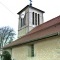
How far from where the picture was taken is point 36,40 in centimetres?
1194

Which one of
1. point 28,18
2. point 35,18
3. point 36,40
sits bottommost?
point 36,40

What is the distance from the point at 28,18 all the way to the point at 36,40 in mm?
11921

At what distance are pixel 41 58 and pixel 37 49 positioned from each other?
884 mm

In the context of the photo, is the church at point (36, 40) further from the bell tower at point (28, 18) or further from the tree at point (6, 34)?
the tree at point (6, 34)

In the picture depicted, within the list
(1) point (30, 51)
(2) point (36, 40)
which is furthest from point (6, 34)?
(2) point (36, 40)

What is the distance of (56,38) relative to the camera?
416 inches

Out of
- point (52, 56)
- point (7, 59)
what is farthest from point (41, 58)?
point (7, 59)

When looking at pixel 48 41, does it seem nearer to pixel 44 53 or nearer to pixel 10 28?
pixel 44 53

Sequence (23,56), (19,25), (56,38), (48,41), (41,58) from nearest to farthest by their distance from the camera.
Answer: (56,38), (48,41), (41,58), (23,56), (19,25)

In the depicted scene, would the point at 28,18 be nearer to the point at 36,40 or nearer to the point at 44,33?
the point at 44,33

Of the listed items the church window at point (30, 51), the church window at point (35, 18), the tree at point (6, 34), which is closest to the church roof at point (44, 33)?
the church window at point (30, 51)

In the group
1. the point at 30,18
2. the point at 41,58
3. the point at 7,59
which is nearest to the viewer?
the point at 41,58

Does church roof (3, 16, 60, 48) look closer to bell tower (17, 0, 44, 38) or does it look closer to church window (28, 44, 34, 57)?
church window (28, 44, 34, 57)

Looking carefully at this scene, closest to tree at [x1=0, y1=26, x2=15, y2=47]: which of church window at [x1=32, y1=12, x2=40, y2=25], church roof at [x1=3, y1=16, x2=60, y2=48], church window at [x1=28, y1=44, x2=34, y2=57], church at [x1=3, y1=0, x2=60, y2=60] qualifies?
church at [x1=3, y1=0, x2=60, y2=60]
